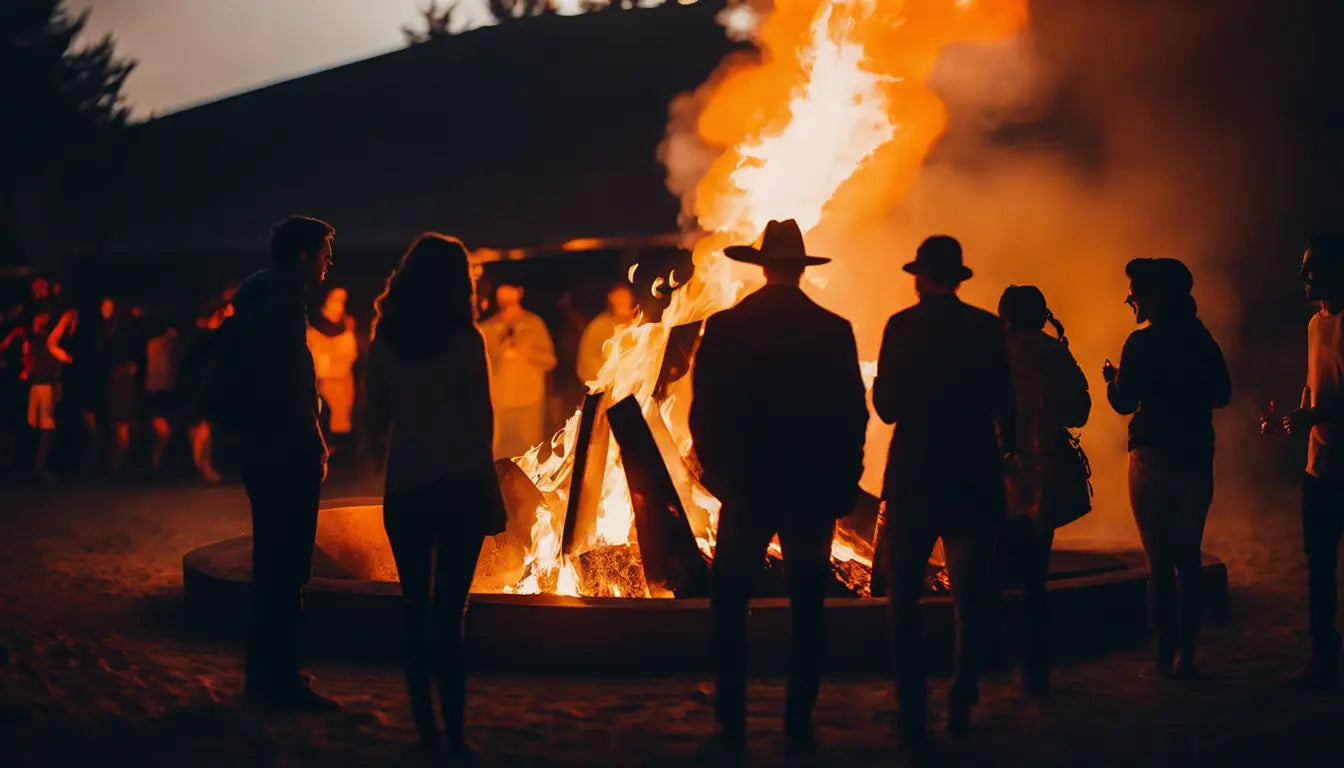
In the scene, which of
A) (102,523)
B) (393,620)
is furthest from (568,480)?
(102,523)

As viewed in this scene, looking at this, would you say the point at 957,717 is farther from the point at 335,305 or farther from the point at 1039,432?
the point at 335,305

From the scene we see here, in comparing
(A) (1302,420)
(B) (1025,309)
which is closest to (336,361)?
(B) (1025,309)

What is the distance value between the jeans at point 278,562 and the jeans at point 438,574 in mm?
880

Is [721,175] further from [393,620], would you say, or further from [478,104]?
[478,104]

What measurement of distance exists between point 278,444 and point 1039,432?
3.42 meters

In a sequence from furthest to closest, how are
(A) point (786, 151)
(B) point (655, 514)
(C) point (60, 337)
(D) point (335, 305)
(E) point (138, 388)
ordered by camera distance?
(E) point (138, 388), (C) point (60, 337), (D) point (335, 305), (A) point (786, 151), (B) point (655, 514)

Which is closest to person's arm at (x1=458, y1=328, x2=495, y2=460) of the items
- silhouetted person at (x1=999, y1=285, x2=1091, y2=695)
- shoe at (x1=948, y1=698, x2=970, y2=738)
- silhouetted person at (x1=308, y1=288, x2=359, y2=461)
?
shoe at (x1=948, y1=698, x2=970, y2=738)

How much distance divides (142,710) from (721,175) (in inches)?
193

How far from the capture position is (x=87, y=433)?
1620 cm

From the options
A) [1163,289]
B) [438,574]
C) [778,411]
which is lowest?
[438,574]

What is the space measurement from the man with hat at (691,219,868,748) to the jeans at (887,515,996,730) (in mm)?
266

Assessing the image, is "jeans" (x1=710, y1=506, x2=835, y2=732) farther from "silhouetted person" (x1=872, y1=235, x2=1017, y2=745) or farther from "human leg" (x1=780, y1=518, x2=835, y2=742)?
"silhouetted person" (x1=872, y1=235, x2=1017, y2=745)

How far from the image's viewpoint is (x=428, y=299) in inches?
198

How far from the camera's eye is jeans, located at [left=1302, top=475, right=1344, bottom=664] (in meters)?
5.91
